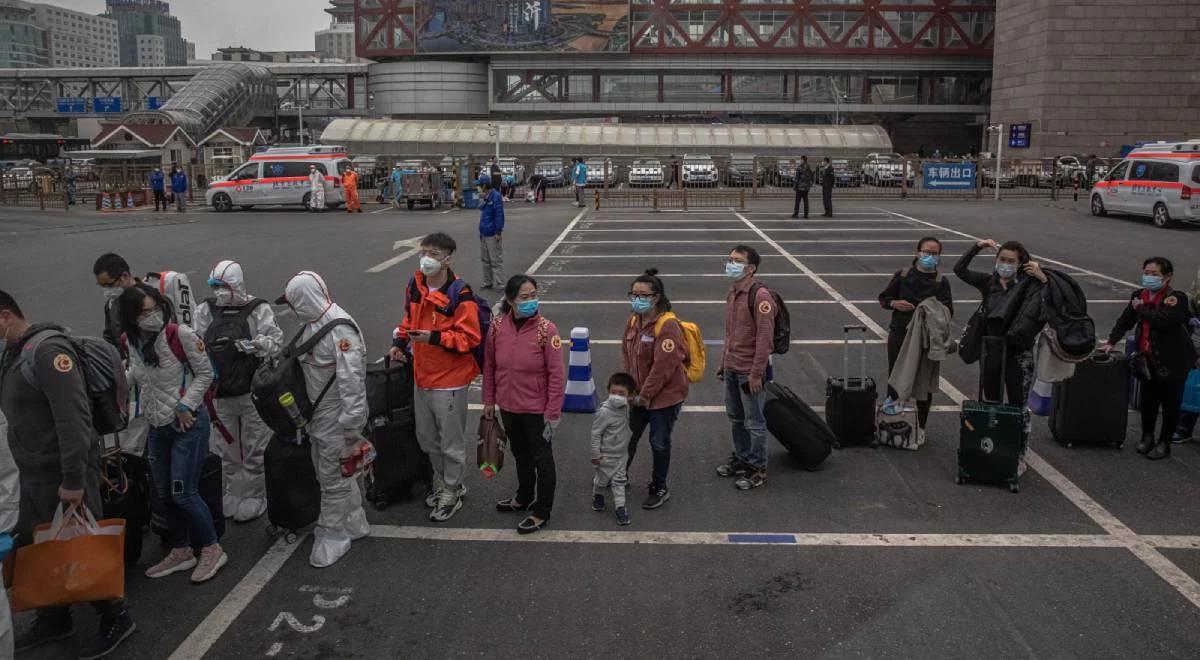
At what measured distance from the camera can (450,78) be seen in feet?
256

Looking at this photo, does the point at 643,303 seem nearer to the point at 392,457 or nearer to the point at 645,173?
the point at 392,457

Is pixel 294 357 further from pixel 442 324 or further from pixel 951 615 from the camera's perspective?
pixel 951 615

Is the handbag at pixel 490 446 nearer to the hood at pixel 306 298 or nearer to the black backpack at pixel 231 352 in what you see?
the hood at pixel 306 298

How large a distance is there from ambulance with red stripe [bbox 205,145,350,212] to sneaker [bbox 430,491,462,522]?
29282 millimetres

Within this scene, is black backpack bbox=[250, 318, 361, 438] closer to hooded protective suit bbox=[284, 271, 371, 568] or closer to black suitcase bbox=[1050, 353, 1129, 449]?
hooded protective suit bbox=[284, 271, 371, 568]

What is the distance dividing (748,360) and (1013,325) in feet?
6.60

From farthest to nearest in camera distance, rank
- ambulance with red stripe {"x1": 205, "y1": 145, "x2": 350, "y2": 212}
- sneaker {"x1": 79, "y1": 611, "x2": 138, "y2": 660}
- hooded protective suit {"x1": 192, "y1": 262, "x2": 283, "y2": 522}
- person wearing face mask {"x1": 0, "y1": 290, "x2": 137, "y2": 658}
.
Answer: ambulance with red stripe {"x1": 205, "y1": 145, "x2": 350, "y2": 212} → hooded protective suit {"x1": 192, "y1": 262, "x2": 283, "y2": 522} → sneaker {"x1": 79, "y1": 611, "x2": 138, "y2": 660} → person wearing face mask {"x1": 0, "y1": 290, "x2": 137, "y2": 658}

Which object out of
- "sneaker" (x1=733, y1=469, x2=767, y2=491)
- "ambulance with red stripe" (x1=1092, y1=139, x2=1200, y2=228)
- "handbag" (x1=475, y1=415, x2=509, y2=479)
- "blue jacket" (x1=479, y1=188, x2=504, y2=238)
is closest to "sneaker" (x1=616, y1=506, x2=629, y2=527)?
"handbag" (x1=475, y1=415, x2=509, y2=479)

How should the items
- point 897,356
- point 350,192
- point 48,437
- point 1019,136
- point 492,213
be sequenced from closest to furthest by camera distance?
point 48,437 < point 897,356 < point 492,213 < point 350,192 < point 1019,136

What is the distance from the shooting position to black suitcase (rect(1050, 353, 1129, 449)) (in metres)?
7.83

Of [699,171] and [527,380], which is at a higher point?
[699,171]

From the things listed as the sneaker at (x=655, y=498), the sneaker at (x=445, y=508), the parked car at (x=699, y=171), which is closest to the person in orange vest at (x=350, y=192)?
the parked car at (x=699, y=171)

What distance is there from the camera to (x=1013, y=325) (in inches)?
286

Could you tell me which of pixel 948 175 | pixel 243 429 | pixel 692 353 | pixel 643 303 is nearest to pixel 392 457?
pixel 243 429
